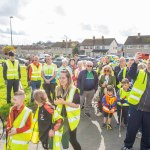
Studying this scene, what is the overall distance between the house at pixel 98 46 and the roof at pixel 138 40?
9.20 meters

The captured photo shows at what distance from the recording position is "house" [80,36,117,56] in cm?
8781

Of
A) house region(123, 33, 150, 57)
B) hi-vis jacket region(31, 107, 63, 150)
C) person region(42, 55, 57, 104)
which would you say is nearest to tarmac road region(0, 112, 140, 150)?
hi-vis jacket region(31, 107, 63, 150)

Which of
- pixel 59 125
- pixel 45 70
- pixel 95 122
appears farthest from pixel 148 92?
pixel 45 70

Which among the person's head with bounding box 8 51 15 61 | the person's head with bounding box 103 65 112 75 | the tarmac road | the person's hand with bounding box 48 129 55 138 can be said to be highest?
the person's head with bounding box 8 51 15 61

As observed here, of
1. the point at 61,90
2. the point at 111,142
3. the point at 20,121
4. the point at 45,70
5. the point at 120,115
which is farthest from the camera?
the point at 45,70

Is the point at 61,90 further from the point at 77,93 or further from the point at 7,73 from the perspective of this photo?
the point at 7,73

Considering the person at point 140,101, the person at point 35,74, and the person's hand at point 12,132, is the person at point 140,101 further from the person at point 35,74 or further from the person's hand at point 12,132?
the person at point 35,74

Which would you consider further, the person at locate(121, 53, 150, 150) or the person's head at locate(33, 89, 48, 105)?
the person at locate(121, 53, 150, 150)

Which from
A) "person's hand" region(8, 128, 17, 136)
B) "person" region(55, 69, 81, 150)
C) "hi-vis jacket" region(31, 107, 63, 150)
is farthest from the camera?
"person" region(55, 69, 81, 150)

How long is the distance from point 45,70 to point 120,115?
12.4 ft

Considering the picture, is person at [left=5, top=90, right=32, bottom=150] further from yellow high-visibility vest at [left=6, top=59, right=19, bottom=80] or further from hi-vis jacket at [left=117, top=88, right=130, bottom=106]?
yellow high-visibility vest at [left=6, top=59, right=19, bottom=80]

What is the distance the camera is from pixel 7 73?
9008 mm

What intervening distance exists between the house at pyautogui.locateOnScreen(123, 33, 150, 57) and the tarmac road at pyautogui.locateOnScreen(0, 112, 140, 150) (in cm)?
7293

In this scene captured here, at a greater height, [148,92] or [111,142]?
[148,92]
